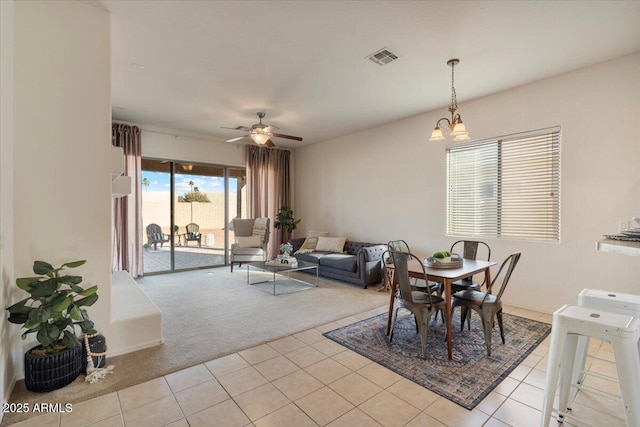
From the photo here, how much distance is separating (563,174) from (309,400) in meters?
3.79

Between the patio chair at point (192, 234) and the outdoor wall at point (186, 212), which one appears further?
the patio chair at point (192, 234)

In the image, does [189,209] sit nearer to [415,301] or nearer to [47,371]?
[47,371]

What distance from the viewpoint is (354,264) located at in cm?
506

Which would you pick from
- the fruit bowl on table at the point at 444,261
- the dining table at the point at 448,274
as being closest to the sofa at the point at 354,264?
the dining table at the point at 448,274

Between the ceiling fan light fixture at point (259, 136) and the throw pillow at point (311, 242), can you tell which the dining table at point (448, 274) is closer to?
the ceiling fan light fixture at point (259, 136)

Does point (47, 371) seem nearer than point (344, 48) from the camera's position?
Yes

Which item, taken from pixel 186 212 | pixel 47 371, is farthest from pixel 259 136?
pixel 47 371

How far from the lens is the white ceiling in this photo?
8.00 ft

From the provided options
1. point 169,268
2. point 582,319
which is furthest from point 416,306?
point 169,268

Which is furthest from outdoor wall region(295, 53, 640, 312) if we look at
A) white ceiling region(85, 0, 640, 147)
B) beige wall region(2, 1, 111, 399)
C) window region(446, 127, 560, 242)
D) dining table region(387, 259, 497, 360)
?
beige wall region(2, 1, 111, 399)

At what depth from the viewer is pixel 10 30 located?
2.09m

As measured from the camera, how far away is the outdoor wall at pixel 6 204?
6.32 ft

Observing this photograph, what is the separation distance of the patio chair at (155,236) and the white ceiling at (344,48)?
2.42 metres

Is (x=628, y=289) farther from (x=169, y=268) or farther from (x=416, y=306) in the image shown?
(x=169, y=268)
